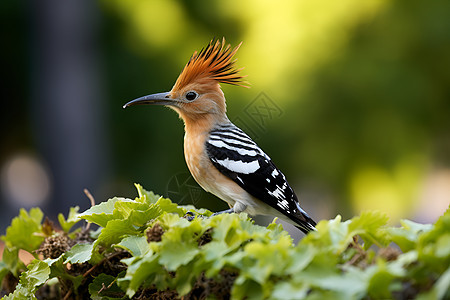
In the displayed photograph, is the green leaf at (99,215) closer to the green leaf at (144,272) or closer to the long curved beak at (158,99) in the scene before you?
the green leaf at (144,272)

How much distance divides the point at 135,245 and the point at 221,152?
1.37 m

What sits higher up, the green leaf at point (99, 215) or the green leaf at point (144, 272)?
the green leaf at point (144, 272)

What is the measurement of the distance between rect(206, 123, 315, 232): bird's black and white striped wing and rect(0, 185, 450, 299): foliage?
66 cm

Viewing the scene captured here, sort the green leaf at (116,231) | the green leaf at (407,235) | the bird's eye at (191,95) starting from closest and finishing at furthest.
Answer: the green leaf at (407,235), the green leaf at (116,231), the bird's eye at (191,95)

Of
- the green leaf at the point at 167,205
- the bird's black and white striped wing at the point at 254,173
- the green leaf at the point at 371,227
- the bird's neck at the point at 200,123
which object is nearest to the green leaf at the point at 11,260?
the green leaf at the point at 167,205

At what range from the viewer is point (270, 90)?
7.66 meters

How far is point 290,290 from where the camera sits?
5.08ft

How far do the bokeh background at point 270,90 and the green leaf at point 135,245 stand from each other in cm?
467

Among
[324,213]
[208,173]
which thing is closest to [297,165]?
[324,213]

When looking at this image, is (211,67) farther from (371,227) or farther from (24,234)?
(371,227)

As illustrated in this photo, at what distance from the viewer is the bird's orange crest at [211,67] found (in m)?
3.50

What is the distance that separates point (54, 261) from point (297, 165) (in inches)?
259

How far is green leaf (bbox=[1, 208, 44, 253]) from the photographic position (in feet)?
9.55

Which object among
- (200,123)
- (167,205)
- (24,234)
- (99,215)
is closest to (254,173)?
(200,123)
